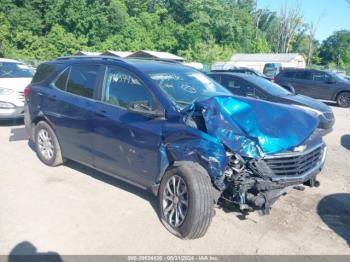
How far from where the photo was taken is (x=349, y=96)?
52.0 ft

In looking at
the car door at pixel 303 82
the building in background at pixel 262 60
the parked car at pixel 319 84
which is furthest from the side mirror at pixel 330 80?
the building in background at pixel 262 60

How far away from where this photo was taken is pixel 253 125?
12.9 ft

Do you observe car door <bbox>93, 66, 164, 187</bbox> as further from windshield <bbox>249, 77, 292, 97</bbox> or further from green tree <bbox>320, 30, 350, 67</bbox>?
green tree <bbox>320, 30, 350, 67</bbox>

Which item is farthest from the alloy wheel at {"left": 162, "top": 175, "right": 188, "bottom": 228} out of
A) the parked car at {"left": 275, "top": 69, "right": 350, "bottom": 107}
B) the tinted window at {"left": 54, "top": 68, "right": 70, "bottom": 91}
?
the parked car at {"left": 275, "top": 69, "right": 350, "bottom": 107}

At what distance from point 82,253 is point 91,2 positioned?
179 feet

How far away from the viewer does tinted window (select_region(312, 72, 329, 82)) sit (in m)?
16.4

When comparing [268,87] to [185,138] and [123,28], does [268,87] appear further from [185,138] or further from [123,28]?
[123,28]

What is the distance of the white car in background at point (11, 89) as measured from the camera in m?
9.08

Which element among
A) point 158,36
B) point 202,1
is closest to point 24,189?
point 158,36

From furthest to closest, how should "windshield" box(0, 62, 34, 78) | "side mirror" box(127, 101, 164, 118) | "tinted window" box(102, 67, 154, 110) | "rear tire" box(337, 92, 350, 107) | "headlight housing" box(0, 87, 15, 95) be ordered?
"rear tire" box(337, 92, 350, 107)
"windshield" box(0, 62, 34, 78)
"headlight housing" box(0, 87, 15, 95)
"tinted window" box(102, 67, 154, 110)
"side mirror" box(127, 101, 164, 118)

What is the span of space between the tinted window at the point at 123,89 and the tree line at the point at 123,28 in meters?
46.0

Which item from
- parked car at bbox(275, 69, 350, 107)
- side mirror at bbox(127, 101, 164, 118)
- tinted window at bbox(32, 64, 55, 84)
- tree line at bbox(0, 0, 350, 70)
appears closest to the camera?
side mirror at bbox(127, 101, 164, 118)

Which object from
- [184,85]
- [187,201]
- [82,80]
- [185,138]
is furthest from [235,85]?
[187,201]

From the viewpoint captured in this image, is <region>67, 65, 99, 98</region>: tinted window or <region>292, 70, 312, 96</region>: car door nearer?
<region>67, 65, 99, 98</region>: tinted window
